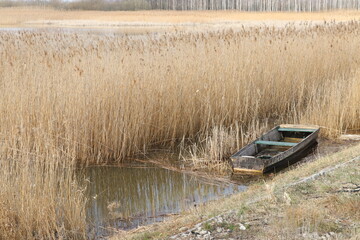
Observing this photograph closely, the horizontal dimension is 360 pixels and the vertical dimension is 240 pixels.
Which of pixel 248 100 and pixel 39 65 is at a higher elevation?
pixel 39 65

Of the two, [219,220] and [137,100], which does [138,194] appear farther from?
[219,220]

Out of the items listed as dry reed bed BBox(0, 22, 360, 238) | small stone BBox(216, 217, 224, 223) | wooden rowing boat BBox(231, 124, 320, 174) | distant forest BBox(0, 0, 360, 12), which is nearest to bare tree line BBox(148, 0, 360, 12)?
distant forest BBox(0, 0, 360, 12)

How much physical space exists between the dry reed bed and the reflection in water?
29cm

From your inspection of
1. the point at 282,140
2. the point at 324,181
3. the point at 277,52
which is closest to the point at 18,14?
the point at 277,52

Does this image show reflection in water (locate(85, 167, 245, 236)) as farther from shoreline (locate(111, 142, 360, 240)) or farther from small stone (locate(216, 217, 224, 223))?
small stone (locate(216, 217, 224, 223))

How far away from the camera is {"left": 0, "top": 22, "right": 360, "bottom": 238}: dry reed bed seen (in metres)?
5.22

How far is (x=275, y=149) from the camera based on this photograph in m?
7.59

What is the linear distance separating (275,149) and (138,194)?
2429mm

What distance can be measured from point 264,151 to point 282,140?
0.66m

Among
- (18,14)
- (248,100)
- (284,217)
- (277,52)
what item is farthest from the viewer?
(18,14)

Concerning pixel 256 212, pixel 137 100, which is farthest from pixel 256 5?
pixel 256 212

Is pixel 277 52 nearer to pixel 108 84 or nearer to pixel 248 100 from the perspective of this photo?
pixel 248 100

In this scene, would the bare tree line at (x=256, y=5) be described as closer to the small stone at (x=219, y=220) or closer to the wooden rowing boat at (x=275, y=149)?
the wooden rowing boat at (x=275, y=149)

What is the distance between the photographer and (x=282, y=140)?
314 inches
